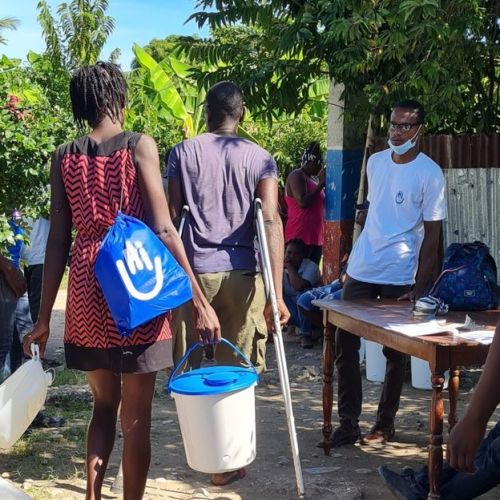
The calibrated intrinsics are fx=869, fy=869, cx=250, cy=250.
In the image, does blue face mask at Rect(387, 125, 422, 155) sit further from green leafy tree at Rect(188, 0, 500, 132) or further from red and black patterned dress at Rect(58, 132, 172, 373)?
red and black patterned dress at Rect(58, 132, 172, 373)

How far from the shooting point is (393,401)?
560 centimetres

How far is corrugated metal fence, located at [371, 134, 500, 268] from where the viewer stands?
7.48 metres

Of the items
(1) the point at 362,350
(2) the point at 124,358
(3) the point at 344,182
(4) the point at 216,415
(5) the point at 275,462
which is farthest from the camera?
(3) the point at 344,182

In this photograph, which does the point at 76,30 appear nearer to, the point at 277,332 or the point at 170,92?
the point at 170,92

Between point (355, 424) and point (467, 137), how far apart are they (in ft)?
10.5

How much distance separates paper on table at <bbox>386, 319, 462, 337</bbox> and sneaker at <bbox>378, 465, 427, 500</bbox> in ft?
2.34

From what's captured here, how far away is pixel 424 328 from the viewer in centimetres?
421

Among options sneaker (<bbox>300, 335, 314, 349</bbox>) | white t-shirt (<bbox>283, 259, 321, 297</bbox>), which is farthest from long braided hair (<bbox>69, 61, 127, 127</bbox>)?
white t-shirt (<bbox>283, 259, 321, 297</bbox>)

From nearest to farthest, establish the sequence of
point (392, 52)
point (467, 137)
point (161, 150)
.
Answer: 1. point (392, 52)
2. point (467, 137)
3. point (161, 150)

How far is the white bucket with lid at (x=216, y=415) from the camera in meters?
4.03

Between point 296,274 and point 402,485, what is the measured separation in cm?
533

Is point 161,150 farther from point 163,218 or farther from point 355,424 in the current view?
point 163,218

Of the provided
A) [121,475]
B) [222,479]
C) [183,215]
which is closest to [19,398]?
[121,475]

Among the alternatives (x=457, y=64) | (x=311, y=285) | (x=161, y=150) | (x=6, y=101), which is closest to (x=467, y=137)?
(x=457, y=64)
